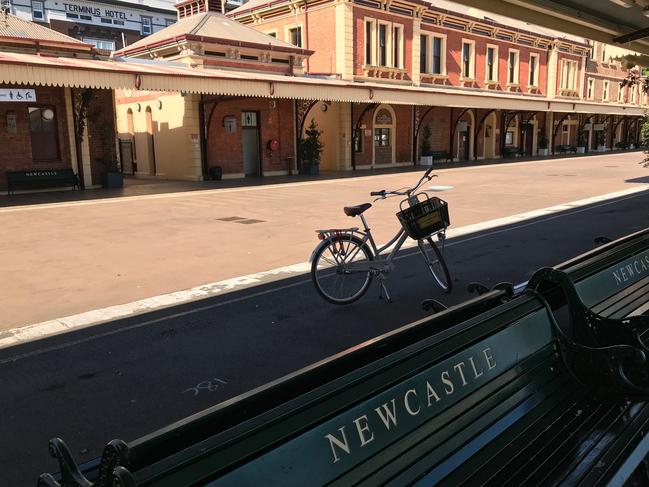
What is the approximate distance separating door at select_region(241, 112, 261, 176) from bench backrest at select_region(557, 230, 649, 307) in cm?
2107

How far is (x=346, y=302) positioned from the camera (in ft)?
19.0

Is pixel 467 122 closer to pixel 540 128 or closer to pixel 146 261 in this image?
pixel 540 128

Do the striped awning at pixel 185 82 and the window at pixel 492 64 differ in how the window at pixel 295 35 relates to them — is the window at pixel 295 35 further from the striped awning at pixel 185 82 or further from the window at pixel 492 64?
the window at pixel 492 64

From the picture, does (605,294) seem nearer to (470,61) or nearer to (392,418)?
(392,418)

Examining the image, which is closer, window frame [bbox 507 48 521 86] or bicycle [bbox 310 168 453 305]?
bicycle [bbox 310 168 453 305]

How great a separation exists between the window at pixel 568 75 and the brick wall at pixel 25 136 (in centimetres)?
3671

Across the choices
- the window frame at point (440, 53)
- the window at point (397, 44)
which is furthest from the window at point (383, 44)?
the window frame at point (440, 53)

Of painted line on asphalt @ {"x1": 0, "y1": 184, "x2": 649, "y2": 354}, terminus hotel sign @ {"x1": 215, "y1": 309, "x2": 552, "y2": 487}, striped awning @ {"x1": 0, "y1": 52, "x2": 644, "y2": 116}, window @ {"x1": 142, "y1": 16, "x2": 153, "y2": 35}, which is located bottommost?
painted line on asphalt @ {"x1": 0, "y1": 184, "x2": 649, "y2": 354}

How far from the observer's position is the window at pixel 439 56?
32.5 m

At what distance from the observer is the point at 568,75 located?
145 feet

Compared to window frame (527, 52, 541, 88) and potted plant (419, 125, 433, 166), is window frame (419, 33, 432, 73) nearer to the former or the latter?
potted plant (419, 125, 433, 166)

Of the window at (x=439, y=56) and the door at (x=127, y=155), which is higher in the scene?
the window at (x=439, y=56)

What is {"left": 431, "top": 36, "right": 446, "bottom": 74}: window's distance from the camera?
32.5 meters

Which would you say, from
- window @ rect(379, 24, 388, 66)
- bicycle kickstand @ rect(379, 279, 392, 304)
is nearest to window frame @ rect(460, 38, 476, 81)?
window @ rect(379, 24, 388, 66)
